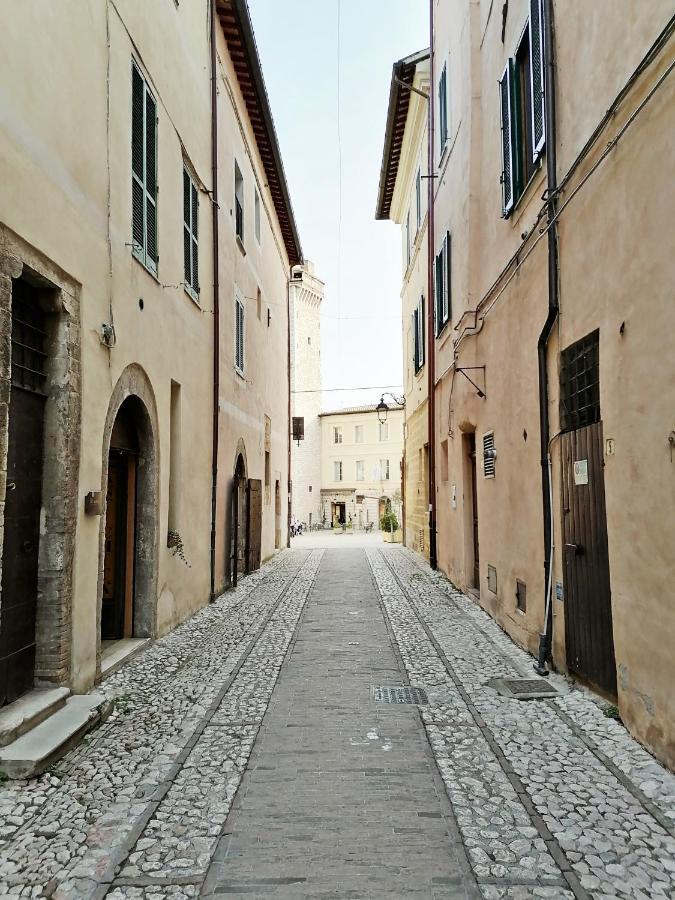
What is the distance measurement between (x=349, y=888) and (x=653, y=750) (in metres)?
2.12

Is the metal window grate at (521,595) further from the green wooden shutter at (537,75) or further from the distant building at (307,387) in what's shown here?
the distant building at (307,387)

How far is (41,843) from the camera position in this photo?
303cm

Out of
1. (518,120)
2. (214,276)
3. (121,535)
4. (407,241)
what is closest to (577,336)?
(518,120)

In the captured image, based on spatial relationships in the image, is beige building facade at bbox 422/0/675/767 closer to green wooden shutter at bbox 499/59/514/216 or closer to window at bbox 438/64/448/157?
green wooden shutter at bbox 499/59/514/216

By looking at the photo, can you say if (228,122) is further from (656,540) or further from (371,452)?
(371,452)

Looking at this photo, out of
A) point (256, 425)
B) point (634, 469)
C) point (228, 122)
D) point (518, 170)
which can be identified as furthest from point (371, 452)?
→ point (634, 469)

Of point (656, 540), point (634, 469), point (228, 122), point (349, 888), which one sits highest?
point (228, 122)

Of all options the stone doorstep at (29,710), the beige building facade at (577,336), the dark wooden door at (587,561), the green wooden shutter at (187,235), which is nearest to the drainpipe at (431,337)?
the beige building facade at (577,336)

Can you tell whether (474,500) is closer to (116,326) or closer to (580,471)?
(580,471)

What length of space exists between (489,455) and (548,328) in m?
2.95

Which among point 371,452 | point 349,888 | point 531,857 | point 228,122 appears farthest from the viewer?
point 371,452

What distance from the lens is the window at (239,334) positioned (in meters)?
12.6

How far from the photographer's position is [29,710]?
13.8 ft

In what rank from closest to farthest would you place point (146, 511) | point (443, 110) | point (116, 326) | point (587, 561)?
point (587, 561), point (116, 326), point (146, 511), point (443, 110)
